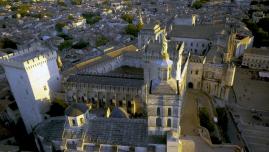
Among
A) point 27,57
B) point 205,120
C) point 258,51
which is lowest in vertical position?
point 205,120

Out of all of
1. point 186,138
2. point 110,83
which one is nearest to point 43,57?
point 110,83

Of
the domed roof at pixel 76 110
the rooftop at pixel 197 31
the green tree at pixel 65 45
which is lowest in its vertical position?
the green tree at pixel 65 45

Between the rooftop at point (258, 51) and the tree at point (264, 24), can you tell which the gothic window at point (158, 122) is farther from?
the tree at point (264, 24)

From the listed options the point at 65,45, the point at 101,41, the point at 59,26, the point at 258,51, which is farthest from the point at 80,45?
the point at 258,51

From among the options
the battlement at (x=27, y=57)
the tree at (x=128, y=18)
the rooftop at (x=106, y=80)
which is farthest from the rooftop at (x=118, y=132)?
the tree at (x=128, y=18)

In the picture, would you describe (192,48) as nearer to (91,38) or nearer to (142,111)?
(142,111)

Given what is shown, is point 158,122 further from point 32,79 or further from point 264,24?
point 264,24
